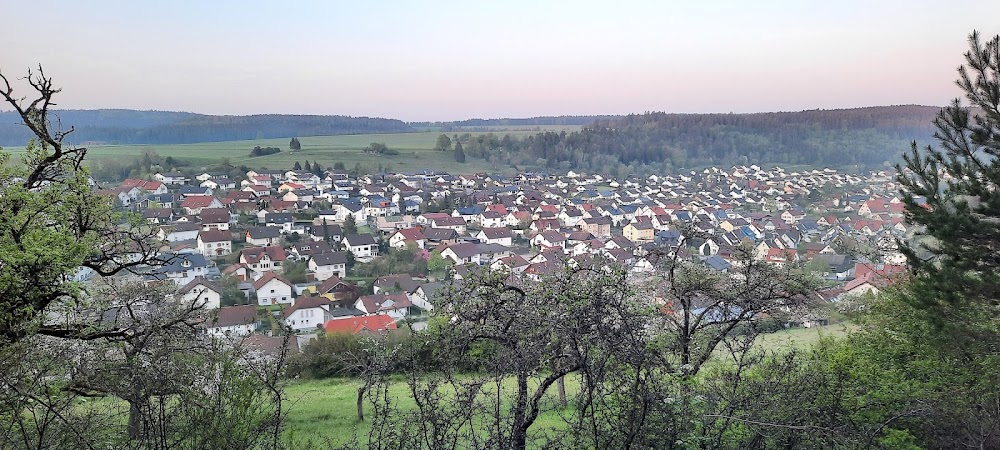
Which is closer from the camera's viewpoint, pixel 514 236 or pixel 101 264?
pixel 101 264

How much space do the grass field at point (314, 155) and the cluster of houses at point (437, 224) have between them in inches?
353

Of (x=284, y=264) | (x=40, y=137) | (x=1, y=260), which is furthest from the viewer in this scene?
(x=284, y=264)

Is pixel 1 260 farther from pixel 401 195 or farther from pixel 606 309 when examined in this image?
pixel 401 195

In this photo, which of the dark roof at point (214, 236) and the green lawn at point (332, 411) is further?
the dark roof at point (214, 236)

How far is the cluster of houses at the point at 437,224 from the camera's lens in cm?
2656

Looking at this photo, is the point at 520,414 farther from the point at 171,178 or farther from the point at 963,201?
the point at 171,178

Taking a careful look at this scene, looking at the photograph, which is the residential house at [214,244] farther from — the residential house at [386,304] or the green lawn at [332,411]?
the green lawn at [332,411]

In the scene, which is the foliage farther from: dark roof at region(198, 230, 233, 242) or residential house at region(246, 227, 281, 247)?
residential house at region(246, 227, 281, 247)

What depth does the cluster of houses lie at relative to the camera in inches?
1046

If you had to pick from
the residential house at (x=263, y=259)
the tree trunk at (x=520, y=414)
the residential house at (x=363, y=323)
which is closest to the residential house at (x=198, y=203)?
the residential house at (x=263, y=259)

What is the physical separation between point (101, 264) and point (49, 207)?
96 cm

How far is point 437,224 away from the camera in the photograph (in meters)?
46.4

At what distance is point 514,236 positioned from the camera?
4397cm

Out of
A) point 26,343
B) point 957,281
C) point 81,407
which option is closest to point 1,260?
point 26,343
